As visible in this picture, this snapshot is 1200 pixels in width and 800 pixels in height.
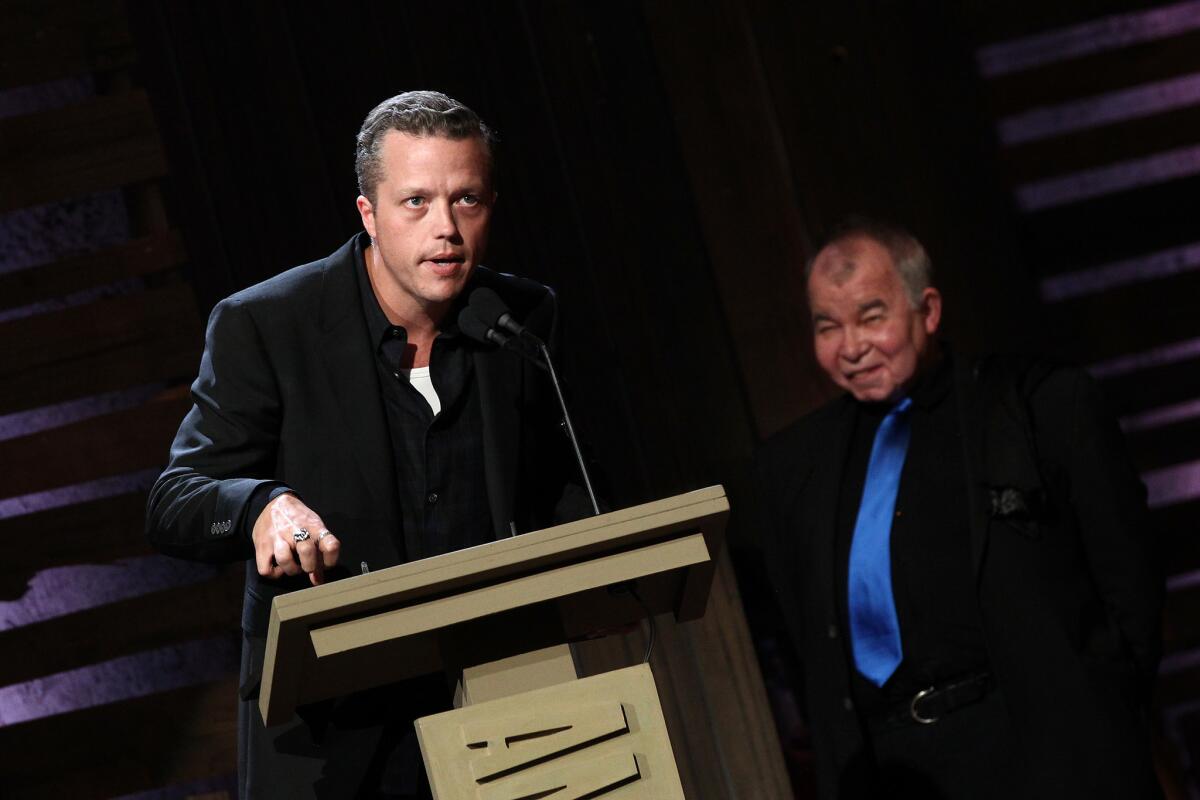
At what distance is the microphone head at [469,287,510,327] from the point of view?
2299 mm

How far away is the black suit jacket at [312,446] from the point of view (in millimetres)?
2332

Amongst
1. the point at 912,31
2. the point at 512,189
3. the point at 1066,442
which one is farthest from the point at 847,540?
the point at 912,31

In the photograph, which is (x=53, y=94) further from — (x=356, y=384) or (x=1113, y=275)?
(x=1113, y=275)

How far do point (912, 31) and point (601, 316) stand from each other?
1372mm

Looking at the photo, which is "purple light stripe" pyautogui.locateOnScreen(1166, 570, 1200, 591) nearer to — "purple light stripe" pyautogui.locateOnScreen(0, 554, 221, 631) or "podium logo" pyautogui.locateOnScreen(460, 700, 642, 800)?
"purple light stripe" pyautogui.locateOnScreen(0, 554, 221, 631)

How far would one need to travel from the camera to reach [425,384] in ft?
8.30

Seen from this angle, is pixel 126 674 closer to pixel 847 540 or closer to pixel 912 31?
pixel 847 540

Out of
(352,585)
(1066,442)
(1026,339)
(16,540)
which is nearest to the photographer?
(352,585)

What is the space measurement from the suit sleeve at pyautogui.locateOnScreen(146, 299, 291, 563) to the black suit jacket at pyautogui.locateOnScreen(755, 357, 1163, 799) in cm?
149

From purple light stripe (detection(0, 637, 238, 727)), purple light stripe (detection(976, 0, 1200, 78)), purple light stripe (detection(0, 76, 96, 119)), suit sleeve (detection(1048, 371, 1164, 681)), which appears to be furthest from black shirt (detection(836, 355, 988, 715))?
purple light stripe (detection(0, 76, 96, 119))

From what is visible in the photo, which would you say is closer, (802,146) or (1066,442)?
(1066,442)

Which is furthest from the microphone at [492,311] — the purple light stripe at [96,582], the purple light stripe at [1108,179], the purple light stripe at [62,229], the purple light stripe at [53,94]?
the purple light stripe at [1108,179]

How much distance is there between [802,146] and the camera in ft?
15.1

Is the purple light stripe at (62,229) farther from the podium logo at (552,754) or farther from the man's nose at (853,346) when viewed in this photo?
the podium logo at (552,754)
